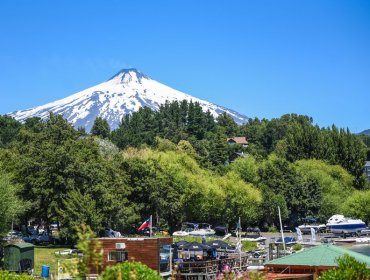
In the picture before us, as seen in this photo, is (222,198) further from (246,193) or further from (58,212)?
(58,212)

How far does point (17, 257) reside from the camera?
35.8m

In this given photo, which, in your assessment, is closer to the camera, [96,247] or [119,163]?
[96,247]

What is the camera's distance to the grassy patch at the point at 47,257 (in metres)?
37.7

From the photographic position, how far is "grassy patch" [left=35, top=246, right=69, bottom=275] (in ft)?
124

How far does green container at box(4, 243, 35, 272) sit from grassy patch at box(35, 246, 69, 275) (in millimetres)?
846

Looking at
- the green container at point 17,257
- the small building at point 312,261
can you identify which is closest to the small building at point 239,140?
the green container at point 17,257

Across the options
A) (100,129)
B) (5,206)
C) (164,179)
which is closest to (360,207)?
(164,179)

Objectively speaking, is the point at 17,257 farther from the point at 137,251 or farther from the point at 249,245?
the point at 249,245

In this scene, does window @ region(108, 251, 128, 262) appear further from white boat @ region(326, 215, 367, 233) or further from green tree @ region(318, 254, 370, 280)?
white boat @ region(326, 215, 367, 233)

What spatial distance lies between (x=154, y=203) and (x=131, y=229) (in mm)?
3225

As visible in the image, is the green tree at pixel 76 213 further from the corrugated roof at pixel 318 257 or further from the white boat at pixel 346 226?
the white boat at pixel 346 226

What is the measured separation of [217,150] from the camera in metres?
93.9

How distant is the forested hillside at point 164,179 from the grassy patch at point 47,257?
1863 millimetres

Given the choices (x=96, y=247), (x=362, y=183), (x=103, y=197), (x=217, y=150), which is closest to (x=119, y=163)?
(x=103, y=197)
